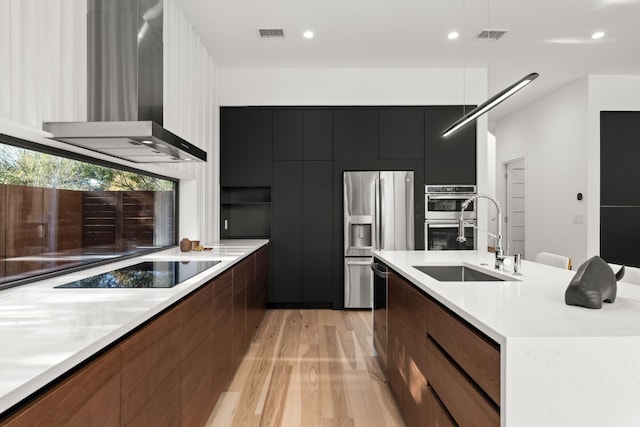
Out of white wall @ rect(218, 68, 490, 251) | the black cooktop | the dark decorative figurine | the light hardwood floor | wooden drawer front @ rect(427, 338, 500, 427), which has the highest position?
white wall @ rect(218, 68, 490, 251)

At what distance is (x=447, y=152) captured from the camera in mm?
4832

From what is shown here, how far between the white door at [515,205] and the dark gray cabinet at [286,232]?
4495mm

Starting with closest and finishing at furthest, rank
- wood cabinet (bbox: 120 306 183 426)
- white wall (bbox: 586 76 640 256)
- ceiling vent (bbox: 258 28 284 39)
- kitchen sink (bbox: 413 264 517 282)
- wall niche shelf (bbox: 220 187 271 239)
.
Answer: wood cabinet (bbox: 120 306 183 426) < kitchen sink (bbox: 413 264 517 282) < ceiling vent (bbox: 258 28 284 39) < white wall (bbox: 586 76 640 256) < wall niche shelf (bbox: 220 187 271 239)

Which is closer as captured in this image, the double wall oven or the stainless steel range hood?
the stainless steel range hood

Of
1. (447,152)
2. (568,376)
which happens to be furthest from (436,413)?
(447,152)

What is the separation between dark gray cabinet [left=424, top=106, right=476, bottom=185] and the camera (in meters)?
4.83

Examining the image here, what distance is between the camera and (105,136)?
6.14 feet

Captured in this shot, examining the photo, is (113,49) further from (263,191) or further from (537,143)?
(537,143)

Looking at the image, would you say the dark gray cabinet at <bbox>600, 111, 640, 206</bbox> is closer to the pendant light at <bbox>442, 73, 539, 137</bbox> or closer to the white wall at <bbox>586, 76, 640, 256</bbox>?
the white wall at <bbox>586, 76, 640, 256</bbox>

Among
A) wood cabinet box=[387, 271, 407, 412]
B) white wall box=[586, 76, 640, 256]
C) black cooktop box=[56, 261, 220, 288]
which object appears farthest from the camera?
white wall box=[586, 76, 640, 256]

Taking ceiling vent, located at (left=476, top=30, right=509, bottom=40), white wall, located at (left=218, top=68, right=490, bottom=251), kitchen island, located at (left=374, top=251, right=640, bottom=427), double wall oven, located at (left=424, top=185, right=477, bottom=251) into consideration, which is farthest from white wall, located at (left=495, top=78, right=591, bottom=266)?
kitchen island, located at (left=374, top=251, right=640, bottom=427)

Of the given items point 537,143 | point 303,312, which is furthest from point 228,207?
point 537,143

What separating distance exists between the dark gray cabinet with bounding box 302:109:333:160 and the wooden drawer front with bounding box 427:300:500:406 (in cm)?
347

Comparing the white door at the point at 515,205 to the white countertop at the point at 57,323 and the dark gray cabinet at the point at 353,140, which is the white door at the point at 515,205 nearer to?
the dark gray cabinet at the point at 353,140
